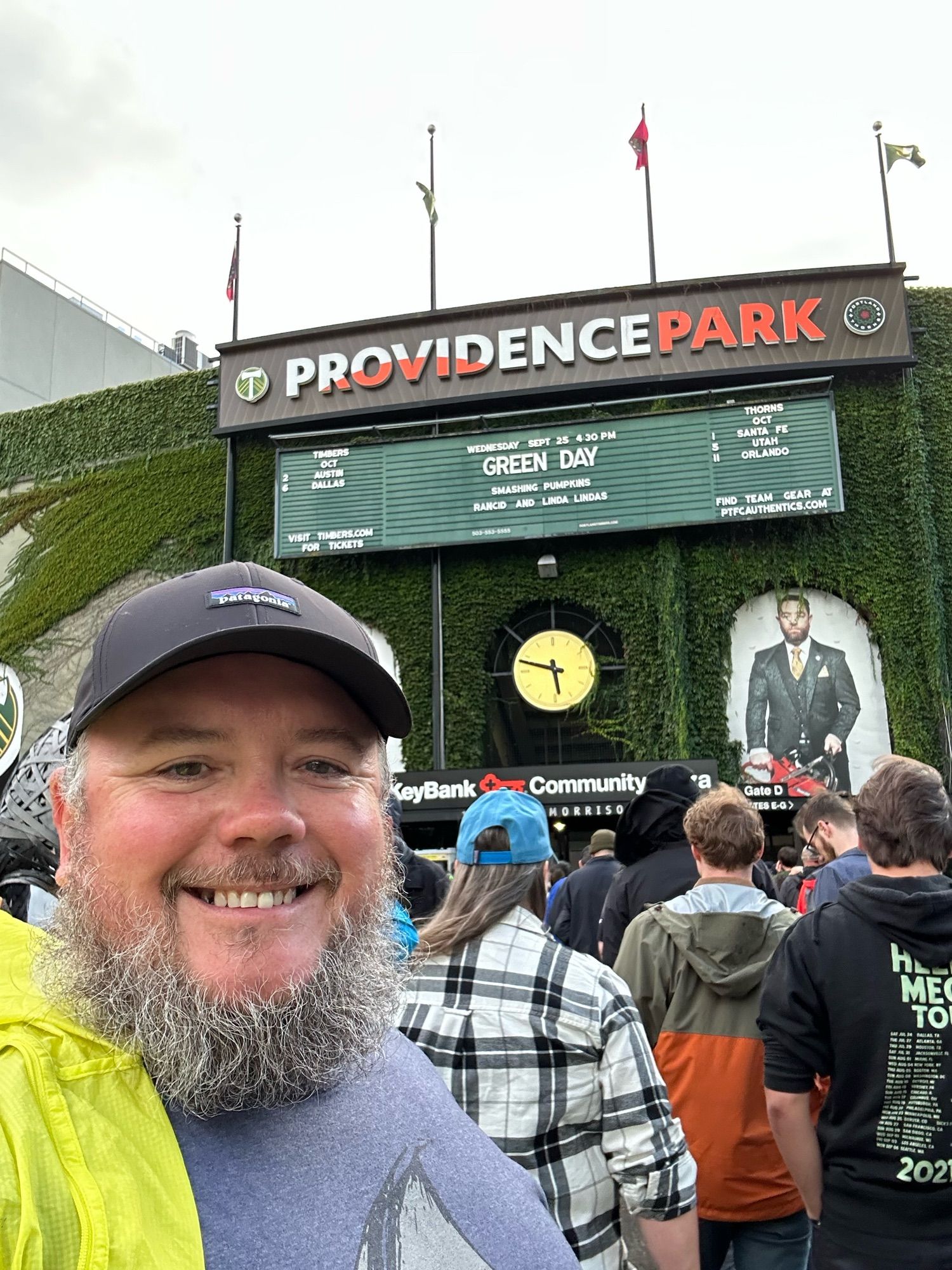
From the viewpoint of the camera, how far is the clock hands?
18094mm

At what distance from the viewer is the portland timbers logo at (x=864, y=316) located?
17.4 meters

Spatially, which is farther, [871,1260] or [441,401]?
[441,401]

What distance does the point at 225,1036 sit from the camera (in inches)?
45.0

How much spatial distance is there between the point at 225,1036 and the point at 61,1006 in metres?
0.19

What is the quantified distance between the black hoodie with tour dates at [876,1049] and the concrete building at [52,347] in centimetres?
2985

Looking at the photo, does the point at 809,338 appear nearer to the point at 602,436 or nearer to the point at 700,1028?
the point at 602,436

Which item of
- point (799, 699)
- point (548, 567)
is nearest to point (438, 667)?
point (548, 567)

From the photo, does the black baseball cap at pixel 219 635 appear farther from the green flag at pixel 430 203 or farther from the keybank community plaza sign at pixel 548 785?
the green flag at pixel 430 203

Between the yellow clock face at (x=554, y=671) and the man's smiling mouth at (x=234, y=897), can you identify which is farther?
the yellow clock face at (x=554, y=671)

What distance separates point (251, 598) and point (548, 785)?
48.0 ft

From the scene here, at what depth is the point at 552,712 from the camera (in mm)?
18156

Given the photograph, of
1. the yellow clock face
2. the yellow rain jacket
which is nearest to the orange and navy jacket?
the yellow rain jacket

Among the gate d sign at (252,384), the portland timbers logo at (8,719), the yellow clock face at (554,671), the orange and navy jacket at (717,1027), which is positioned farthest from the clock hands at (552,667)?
the orange and navy jacket at (717,1027)

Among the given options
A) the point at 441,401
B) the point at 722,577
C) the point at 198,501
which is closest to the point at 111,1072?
the point at 722,577
